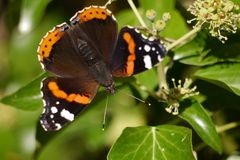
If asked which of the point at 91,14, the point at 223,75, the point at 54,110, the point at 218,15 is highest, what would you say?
the point at 91,14

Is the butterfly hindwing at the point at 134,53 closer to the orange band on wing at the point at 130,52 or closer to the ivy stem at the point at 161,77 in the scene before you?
the orange band on wing at the point at 130,52

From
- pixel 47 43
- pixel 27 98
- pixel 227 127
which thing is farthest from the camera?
pixel 227 127

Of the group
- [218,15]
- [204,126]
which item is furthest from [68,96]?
[218,15]

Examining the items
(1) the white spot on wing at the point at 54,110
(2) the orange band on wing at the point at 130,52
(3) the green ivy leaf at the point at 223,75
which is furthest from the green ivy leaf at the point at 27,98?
(3) the green ivy leaf at the point at 223,75

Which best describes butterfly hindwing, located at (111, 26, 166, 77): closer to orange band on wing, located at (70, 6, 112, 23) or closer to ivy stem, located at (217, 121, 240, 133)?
orange band on wing, located at (70, 6, 112, 23)

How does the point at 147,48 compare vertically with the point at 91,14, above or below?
below

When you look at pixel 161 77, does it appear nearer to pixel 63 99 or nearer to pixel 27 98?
pixel 63 99

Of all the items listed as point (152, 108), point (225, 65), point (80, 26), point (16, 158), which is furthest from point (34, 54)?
point (225, 65)
